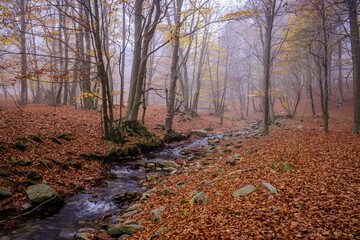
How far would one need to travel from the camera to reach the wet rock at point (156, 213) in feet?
13.9

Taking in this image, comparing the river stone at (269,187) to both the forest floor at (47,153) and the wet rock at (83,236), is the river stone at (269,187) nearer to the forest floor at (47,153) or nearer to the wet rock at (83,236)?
the wet rock at (83,236)

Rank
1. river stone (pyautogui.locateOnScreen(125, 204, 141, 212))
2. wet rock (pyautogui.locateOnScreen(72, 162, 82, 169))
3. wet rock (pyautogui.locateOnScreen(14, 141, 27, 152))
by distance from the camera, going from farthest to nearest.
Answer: wet rock (pyautogui.locateOnScreen(72, 162, 82, 169)), wet rock (pyautogui.locateOnScreen(14, 141, 27, 152)), river stone (pyautogui.locateOnScreen(125, 204, 141, 212))

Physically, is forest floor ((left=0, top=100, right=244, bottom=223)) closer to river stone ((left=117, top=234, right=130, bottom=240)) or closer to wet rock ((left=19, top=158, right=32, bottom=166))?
wet rock ((left=19, top=158, right=32, bottom=166))

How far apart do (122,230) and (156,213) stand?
82 centimetres

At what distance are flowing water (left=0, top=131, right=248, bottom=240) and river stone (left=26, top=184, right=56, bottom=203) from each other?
0.49 metres

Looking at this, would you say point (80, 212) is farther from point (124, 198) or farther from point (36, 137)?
point (36, 137)

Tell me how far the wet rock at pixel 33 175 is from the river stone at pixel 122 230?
3.25m

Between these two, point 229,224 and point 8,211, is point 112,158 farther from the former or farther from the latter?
point 229,224

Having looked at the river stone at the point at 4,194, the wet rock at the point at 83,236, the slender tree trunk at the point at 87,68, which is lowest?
the wet rock at the point at 83,236

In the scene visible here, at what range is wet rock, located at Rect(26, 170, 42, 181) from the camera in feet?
18.3

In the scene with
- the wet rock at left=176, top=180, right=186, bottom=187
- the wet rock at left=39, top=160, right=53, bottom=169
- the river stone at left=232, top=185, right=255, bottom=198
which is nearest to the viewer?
the river stone at left=232, top=185, right=255, bottom=198

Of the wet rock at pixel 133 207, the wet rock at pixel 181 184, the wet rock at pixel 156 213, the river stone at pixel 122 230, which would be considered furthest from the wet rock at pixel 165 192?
the river stone at pixel 122 230

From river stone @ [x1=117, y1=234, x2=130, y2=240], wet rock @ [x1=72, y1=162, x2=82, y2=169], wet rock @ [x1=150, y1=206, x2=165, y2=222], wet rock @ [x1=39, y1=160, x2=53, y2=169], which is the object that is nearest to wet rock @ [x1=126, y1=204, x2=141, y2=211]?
wet rock @ [x1=150, y1=206, x2=165, y2=222]

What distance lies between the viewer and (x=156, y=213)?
443 centimetres
